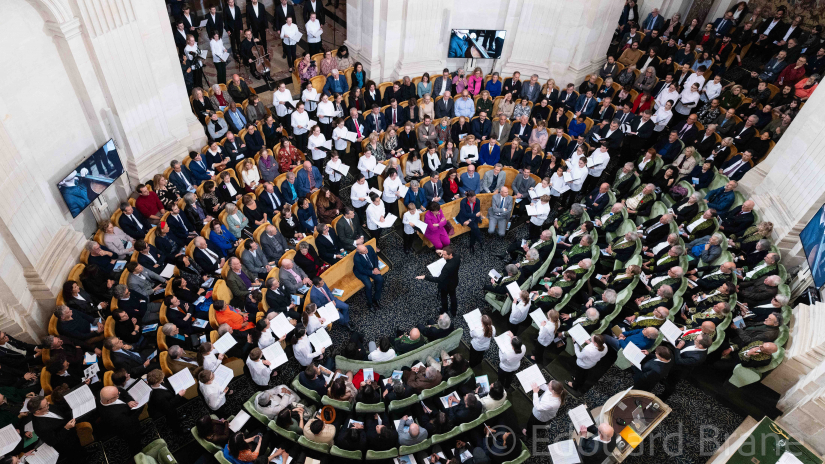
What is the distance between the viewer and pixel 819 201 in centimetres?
829

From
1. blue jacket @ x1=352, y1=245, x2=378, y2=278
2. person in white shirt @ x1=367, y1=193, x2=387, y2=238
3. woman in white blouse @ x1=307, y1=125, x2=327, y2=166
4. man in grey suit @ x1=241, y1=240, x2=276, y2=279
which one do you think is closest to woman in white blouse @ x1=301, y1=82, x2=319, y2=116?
woman in white blouse @ x1=307, y1=125, x2=327, y2=166

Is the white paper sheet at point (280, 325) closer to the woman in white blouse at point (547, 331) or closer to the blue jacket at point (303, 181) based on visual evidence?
the blue jacket at point (303, 181)

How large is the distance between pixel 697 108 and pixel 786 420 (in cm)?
858

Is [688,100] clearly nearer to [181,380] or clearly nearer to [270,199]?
[270,199]

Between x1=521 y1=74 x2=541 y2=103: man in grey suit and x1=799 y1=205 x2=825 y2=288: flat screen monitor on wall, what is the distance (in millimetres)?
6386

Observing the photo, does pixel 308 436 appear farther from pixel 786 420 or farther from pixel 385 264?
pixel 786 420

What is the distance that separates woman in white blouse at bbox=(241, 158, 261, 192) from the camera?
9.45 meters

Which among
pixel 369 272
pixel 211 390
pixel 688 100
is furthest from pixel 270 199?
pixel 688 100

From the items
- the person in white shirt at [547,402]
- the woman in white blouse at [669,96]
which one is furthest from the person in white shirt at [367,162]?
the woman in white blouse at [669,96]

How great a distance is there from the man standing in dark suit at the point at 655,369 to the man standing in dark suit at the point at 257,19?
39.0 ft

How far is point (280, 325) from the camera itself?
7008 mm

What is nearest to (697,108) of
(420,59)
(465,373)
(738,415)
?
(420,59)

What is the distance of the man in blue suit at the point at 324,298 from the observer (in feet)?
24.7

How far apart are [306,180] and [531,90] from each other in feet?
20.2
